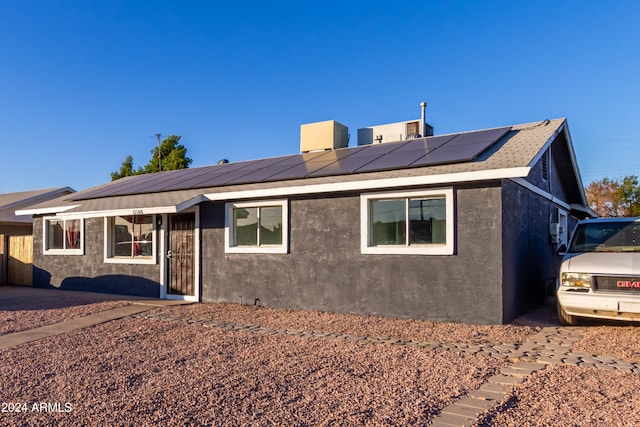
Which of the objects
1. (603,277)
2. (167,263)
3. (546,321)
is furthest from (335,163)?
(603,277)

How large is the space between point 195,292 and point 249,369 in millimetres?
6419

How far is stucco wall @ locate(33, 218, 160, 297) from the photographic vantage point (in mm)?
12594

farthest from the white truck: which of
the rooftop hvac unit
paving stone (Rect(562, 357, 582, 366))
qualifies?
the rooftop hvac unit

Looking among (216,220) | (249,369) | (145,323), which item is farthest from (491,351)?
(216,220)

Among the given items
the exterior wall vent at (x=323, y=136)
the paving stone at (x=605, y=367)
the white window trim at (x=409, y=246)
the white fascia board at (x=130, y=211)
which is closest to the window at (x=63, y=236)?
the white fascia board at (x=130, y=211)

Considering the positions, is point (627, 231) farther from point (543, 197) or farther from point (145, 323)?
point (145, 323)

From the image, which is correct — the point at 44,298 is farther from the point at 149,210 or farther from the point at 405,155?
the point at 405,155

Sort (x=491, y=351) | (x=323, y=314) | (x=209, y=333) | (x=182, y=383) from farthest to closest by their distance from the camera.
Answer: (x=323, y=314)
(x=209, y=333)
(x=491, y=351)
(x=182, y=383)

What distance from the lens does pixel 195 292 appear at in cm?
1167

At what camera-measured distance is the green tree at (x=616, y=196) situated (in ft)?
96.0

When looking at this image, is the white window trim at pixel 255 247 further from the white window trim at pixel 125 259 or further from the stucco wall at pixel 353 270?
the white window trim at pixel 125 259

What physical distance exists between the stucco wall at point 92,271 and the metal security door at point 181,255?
0.51m

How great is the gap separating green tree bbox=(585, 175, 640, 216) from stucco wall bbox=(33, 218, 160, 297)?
28714 mm

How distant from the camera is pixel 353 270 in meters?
9.46
